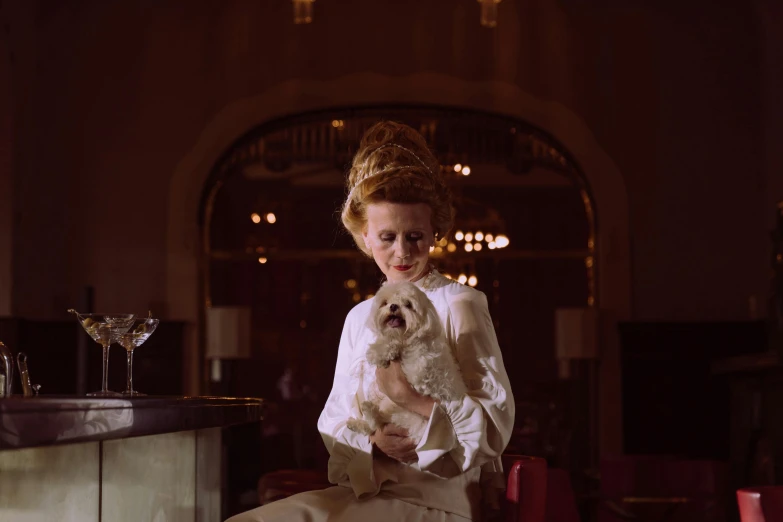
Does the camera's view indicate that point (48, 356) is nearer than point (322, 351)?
Yes

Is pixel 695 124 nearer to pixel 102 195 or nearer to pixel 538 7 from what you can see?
pixel 538 7

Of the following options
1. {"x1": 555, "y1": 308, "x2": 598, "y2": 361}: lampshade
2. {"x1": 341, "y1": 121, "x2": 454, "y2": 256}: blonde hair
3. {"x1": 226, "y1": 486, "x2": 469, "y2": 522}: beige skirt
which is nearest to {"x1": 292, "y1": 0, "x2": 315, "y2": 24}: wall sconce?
{"x1": 555, "y1": 308, "x2": 598, "y2": 361}: lampshade

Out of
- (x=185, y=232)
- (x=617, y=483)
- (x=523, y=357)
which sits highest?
(x=185, y=232)

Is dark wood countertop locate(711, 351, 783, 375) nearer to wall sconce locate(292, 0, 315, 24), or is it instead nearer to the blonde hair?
the blonde hair

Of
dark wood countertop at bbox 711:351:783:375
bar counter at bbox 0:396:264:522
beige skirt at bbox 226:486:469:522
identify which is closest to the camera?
bar counter at bbox 0:396:264:522

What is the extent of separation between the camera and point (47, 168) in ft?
27.1

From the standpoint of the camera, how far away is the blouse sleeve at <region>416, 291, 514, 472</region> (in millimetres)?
2369

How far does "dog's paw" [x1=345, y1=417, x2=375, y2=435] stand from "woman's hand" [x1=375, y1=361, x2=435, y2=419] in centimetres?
9

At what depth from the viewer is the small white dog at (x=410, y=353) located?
7.79 ft

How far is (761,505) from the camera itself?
7.00 ft

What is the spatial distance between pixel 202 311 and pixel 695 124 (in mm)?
4244

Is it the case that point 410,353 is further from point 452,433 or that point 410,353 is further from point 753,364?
point 753,364

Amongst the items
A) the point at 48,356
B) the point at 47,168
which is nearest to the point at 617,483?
the point at 48,356

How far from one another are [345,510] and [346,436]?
20 centimetres
